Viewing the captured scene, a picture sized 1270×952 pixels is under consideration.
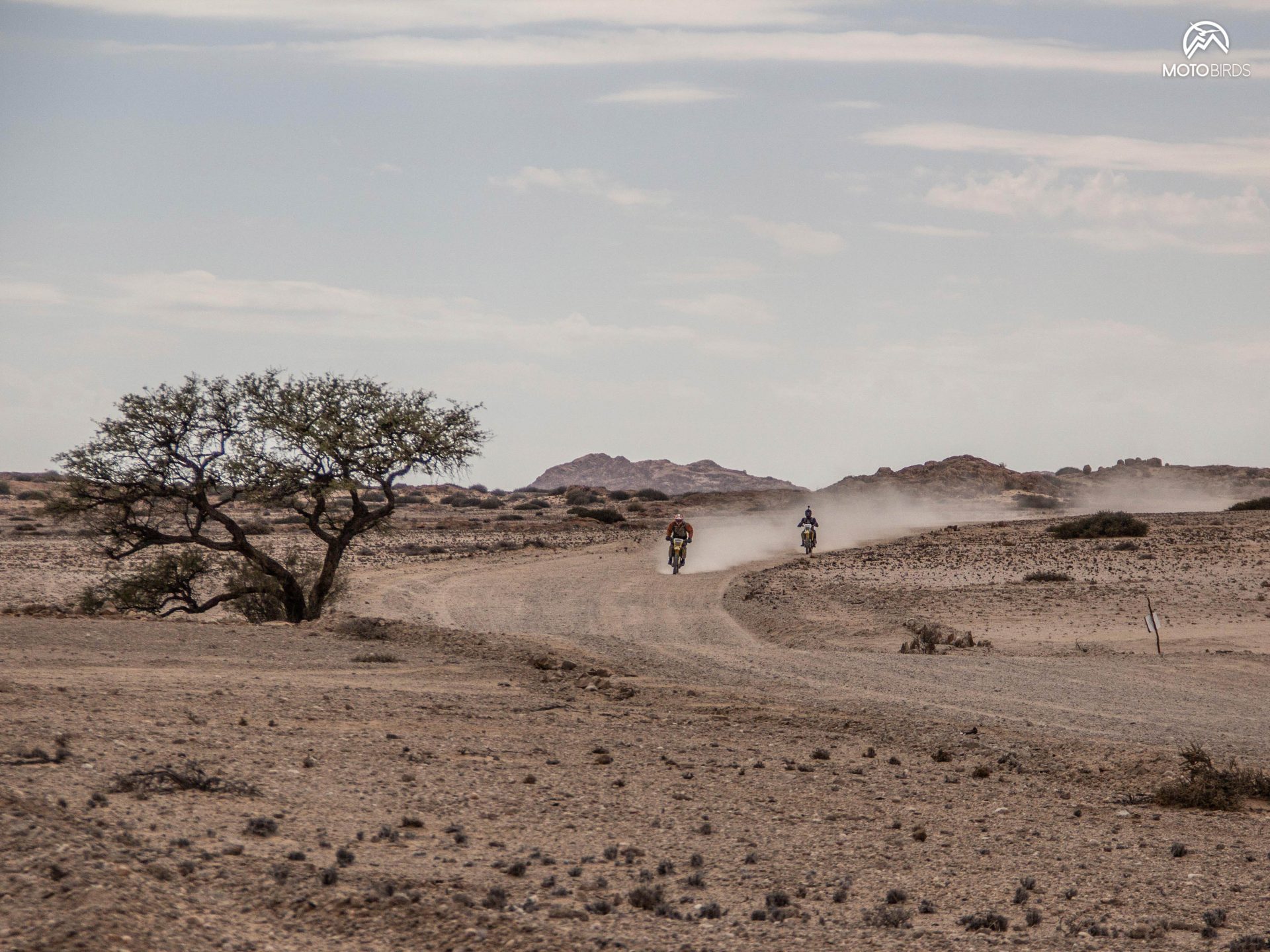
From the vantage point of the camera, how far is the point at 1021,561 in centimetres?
4312

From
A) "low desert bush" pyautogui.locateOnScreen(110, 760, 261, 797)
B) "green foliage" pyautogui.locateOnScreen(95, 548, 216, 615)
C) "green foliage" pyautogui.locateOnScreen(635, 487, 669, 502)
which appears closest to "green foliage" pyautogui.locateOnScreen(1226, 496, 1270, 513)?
"green foliage" pyautogui.locateOnScreen(635, 487, 669, 502)

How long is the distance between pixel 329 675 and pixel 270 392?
10783 mm

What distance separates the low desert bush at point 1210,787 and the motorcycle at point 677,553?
1235 inches

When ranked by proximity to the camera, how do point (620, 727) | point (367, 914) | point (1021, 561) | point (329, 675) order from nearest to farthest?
point (367, 914), point (620, 727), point (329, 675), point (1021, 561)

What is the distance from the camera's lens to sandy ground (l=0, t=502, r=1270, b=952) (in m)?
7.06

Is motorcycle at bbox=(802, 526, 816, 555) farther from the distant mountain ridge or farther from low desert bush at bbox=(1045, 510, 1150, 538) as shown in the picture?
the distant mountain ridge

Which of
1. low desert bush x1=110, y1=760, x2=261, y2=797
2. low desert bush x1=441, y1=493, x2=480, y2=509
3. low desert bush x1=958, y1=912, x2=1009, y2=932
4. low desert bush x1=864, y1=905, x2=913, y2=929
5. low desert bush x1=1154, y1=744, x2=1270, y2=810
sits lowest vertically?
low desert bush x1=1154, y1=744, x2=1270, y2=810

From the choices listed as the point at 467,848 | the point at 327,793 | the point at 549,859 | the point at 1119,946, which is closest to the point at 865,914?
the point at 1119,946

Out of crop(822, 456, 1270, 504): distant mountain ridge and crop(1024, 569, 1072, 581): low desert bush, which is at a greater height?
crop(822, 456, 1270, 504): distant mountain ridge

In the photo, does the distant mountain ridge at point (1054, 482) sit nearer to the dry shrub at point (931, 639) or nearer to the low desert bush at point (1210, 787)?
the dry shrub at point (931, 639)

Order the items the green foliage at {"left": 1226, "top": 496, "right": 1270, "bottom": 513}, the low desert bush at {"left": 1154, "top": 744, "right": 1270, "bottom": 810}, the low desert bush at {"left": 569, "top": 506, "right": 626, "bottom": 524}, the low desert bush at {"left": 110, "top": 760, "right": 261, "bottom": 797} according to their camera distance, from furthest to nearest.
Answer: the low desert bush at {"left": 569, "top": 506, "right": 626, "bottom": 524} → the green foliage at {"left": 1226, "top": 496, "right": 1270, "bottom": 513} → the low desert bush at {"left": 1154, "top": 744, "right": 1270, "bottom": 810} → the low desert bush at {"left": 110, "top": 760, "right": 261, "bottom": 797}

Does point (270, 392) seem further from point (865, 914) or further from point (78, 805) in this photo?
point (865, 914)

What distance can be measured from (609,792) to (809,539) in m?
40.7

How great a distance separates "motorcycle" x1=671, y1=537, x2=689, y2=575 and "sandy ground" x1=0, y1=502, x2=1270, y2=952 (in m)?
17.7
